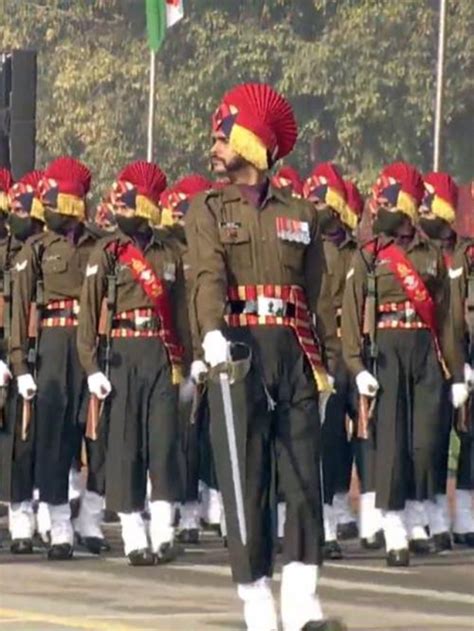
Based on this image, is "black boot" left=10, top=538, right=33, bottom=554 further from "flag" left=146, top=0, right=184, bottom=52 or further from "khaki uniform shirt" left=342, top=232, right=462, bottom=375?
"flag" left=146, top=0, right=184, bottom=52

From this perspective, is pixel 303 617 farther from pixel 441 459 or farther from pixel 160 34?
pixel 160 34

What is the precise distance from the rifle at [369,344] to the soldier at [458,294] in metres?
0.66

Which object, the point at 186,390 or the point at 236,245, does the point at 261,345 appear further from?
the point at 186,390

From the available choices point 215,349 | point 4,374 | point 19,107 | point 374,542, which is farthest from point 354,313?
point 19,107

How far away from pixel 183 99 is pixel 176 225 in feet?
98.8

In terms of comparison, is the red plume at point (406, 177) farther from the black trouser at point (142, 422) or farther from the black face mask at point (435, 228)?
the black trouser at point (142, 422)

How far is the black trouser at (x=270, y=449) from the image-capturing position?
11.2m

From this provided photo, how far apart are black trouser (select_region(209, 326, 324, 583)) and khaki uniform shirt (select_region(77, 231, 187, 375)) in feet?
13.9

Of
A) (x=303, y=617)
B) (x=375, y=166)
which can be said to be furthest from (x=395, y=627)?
(x=375, y=166)

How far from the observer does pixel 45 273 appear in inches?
637

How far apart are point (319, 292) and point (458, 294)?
17.2 feet

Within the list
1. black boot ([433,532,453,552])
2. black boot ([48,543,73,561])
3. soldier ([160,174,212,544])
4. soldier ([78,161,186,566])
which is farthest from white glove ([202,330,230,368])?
black boot ([433,532,453,552])

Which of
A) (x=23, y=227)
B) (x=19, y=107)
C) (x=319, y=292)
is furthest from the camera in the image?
(x=19, y=107)

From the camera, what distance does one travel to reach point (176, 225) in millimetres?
17625
